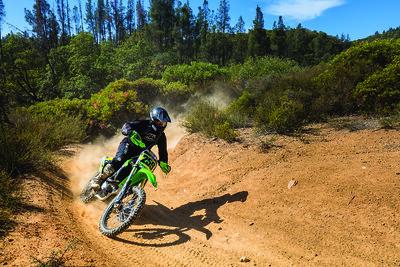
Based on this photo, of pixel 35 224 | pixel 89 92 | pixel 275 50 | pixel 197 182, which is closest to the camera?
pixel 35 224

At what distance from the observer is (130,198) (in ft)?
22.1

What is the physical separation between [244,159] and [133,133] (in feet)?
10.5

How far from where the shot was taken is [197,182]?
29.9ft

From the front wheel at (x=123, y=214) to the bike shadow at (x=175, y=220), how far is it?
0.20 meters

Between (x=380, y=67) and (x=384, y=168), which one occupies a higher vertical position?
(x=380, y=67)

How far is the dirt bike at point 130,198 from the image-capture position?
6.07 metres

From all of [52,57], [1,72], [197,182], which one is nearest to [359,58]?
[197,182]

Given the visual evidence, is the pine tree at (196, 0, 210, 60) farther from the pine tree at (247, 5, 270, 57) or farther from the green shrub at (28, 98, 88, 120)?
the green shrub at (28, 98, 88, 120)

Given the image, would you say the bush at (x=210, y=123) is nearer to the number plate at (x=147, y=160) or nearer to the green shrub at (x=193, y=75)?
the number plate at (x=147, y=160)

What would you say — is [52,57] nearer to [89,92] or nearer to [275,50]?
[89,92]

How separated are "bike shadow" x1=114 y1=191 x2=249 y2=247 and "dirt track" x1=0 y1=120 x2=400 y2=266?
0.7 inches

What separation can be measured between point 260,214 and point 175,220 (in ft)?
5.19

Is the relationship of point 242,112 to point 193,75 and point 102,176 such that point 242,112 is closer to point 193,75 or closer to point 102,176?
point 102,176

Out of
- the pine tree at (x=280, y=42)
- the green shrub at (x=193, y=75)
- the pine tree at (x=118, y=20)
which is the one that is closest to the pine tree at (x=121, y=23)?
the pine tree at (x=118, y=20)
